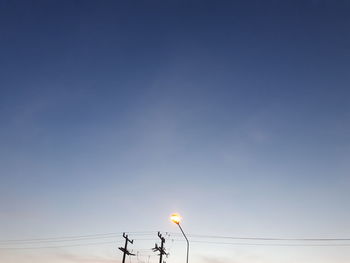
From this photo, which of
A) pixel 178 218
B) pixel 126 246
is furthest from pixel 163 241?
pixel 178 218

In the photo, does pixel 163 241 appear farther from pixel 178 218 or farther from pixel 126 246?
pixel 178 218

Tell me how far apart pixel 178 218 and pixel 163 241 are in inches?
936

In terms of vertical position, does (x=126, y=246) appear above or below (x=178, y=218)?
above

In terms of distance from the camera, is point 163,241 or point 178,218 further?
point 163,241

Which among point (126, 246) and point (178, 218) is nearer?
point (178, 218)

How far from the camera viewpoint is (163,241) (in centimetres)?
4200

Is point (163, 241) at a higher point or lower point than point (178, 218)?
higher

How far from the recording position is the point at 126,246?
146 ft

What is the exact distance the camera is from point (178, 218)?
19.8 metres

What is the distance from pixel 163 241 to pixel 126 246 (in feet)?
18.5

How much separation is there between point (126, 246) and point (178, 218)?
27382 mm
